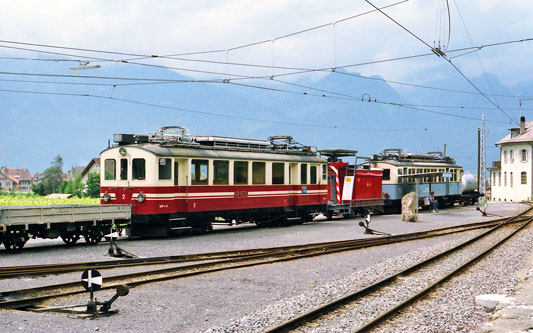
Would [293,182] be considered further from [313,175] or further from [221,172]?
[221,172]

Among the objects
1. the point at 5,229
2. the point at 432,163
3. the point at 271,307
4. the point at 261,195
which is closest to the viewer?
the point at 271,307

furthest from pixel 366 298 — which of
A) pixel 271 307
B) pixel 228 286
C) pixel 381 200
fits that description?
pixel 381 200

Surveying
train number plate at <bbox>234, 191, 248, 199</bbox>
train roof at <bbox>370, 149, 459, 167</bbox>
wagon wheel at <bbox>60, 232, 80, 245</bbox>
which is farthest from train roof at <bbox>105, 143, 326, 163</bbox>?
train roof at <bbox>370, 149, 459, 167</bbox>

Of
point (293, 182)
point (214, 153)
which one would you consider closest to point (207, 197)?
point (214, 153)

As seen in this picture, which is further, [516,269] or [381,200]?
[381,200]

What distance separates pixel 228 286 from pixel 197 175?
905cm

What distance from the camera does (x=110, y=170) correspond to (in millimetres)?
19047

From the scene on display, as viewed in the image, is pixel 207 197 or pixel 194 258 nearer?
pixel 194 258

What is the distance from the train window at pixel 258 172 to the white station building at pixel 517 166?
5149 cm

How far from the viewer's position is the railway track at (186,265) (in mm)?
9625

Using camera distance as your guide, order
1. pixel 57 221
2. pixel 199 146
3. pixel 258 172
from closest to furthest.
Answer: pixel 57 221 < pixel 199 146 < pixel 258 172

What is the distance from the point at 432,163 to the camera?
4078cm

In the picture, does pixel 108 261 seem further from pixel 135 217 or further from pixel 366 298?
pixel 366 298

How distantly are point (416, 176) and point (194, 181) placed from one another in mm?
17804
